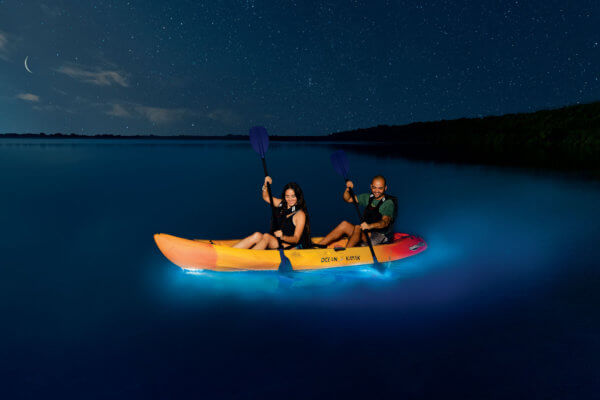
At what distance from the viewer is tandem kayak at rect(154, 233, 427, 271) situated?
5566 millimetres

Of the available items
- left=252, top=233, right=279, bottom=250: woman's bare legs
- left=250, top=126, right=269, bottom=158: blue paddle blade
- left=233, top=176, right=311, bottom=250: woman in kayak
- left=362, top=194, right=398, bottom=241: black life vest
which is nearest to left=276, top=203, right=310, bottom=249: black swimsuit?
left=233, top=176, right=311, bottom=250: woman in kayak

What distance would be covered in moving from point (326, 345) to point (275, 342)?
60 cm

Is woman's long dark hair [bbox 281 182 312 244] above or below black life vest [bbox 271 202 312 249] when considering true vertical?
above

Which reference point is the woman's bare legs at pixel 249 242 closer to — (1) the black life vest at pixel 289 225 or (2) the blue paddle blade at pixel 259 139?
(1) the black life vest at pixel 289 225

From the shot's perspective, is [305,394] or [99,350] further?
[99,350]

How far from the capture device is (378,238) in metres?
6.45

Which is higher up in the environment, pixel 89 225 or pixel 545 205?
pixel 89 225

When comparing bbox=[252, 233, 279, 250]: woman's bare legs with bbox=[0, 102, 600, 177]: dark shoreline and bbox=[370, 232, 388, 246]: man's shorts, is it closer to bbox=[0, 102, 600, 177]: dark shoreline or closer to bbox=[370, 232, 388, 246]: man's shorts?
bbox=[370, 232, 388, 246]: man's shorts

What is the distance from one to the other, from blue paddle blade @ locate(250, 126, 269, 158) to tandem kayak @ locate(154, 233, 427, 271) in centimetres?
291

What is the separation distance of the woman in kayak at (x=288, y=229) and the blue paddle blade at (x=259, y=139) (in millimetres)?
2612

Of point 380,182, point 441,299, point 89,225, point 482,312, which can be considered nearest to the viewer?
point 482,312

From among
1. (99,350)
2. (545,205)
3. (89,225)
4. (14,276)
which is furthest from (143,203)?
(545,205)

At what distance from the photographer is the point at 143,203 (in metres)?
14.4

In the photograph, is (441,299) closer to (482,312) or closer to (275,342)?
(482,312)
